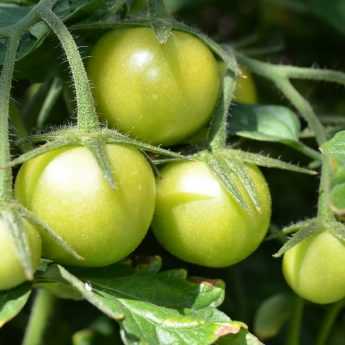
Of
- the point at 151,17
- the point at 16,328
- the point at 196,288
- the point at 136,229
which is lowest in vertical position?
the point at 16,328

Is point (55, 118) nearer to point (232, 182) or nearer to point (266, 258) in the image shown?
point (232, 182)

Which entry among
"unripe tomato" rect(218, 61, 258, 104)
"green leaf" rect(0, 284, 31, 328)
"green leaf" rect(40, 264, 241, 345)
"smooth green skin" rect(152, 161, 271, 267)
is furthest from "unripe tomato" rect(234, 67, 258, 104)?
"green leaf" rect(0, 284, 31, 328)

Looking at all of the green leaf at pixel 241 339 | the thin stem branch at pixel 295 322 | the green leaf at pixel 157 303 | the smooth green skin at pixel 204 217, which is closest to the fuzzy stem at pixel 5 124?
the green leaf at pixel 157 303

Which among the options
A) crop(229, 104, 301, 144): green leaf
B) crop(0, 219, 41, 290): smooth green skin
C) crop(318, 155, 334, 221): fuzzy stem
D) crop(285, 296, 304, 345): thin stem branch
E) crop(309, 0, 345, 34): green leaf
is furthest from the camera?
crop(309, 0, 345, 34): green leaf

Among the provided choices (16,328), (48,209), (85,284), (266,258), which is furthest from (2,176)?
(266,258)

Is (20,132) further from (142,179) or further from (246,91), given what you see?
(246,91)

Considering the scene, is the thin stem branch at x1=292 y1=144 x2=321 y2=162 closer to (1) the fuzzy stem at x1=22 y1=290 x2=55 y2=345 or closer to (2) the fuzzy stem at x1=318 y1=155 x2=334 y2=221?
(2) the fuzzy stem at x1=318 y1=155 x2=334 y2=221

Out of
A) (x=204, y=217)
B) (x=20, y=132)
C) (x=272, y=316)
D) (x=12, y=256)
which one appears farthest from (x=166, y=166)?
(x=272, y=316)
